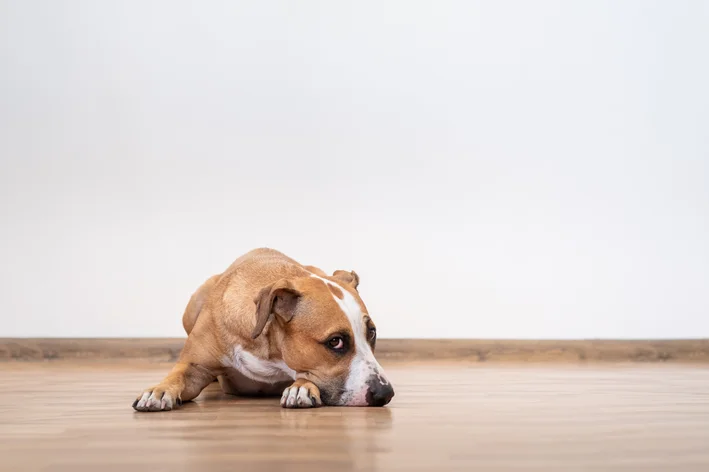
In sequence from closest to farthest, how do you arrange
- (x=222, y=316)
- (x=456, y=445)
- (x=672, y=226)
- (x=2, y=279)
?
(x=456, y=445) → (x=222, y=316) → (x=2, y=279) → (x=672, y=226)

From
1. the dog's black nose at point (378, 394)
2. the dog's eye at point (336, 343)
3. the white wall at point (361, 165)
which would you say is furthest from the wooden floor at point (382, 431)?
the white wall at point (361, 165)

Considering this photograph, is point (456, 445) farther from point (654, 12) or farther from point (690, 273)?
point (654, 12)

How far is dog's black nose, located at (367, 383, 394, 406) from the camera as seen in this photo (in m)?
2.27

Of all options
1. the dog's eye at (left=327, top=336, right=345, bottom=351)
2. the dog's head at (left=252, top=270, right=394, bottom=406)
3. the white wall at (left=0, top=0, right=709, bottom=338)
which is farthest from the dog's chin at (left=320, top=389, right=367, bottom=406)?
the white wall at (left=0, top=0, right=709, bottom=338)

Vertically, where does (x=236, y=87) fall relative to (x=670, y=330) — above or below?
above

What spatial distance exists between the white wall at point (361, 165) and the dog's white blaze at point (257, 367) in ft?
6.91

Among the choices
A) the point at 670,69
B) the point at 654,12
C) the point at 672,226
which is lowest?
the point at 672,226

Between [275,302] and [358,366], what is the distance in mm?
334

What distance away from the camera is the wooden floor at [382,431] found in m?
1.31

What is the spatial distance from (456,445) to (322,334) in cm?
86

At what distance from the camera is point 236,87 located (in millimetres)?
4773

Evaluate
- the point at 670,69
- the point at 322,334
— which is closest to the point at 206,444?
the point at 322,334

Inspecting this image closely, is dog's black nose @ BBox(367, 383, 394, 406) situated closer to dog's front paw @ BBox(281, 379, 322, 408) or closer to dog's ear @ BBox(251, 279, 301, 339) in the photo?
dog's front paw @ BBox(281, 379, 322, 408)

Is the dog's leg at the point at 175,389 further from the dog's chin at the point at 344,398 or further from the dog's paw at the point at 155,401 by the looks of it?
the dog's chin at the point at 344,398
